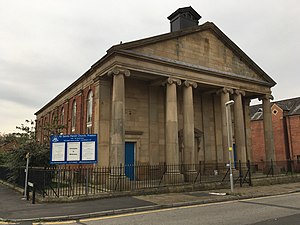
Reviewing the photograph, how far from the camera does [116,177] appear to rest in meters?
14.7

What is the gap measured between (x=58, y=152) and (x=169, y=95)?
28.1 feet

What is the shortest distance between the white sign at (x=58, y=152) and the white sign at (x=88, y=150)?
107 centimetres

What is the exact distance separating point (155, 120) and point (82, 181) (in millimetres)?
7303

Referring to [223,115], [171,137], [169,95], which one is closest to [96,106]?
[169,95]

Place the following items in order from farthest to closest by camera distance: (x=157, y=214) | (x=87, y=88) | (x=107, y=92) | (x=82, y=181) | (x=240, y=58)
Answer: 1. (x=240, y=58)
2. (x=87, y=88)
3. (x=107, y=92)
4. (x=82, y=181)
5. (x=157, y=214)

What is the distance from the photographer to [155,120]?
2122 cm

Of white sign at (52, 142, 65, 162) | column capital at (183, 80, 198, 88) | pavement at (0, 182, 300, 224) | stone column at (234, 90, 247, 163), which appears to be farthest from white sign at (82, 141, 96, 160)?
stone column at (234, 90, 247, 163)

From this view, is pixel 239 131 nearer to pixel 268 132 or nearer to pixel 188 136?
pixel 268 132

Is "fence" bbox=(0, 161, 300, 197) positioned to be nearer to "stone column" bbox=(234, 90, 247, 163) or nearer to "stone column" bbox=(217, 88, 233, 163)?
"stone column" bbox=(234, 90, 247, 163)

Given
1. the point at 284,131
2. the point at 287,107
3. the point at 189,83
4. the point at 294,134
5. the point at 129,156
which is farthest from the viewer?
the point at 287,107

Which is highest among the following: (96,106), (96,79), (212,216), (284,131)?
(96,79)

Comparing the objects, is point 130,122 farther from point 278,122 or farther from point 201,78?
point 278,122

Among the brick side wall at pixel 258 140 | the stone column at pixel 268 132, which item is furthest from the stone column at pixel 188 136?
the brick side wall at pixel 258 140

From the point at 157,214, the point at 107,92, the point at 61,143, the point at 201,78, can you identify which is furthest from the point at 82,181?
the point at 201,78
